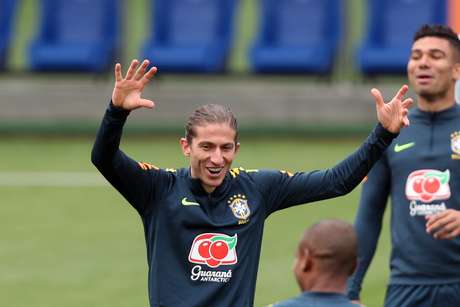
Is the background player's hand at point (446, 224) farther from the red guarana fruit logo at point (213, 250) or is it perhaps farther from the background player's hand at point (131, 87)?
the background player's hand at point (131, 87)

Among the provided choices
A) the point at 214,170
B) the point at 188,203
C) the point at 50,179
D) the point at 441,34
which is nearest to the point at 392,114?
the point at 214,170

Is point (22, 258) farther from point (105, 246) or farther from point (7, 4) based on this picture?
point (7, 4)

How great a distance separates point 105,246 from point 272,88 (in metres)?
7.13

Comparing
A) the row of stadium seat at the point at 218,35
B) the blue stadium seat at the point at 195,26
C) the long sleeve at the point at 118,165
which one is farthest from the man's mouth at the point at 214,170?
the blue stadium seat at the point at 195,26

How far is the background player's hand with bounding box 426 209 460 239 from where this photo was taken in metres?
6.55

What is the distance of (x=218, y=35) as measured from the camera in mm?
19078

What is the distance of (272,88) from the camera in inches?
754

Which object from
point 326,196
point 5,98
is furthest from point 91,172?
point 326,196

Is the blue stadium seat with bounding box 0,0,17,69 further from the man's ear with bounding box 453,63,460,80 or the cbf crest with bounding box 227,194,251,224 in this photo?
the cbf crest with bounding box 227,194,251,224

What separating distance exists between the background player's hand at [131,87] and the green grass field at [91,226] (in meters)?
4.78

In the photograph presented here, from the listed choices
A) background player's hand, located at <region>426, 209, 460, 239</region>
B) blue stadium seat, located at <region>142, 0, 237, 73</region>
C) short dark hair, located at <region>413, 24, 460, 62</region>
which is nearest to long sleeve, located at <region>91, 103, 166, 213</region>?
background player's hand, located at <region>426, 209, 460, 239</region>

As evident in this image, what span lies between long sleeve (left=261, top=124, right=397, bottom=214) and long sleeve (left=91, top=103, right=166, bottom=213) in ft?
1.98

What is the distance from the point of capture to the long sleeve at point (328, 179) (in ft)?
20.1

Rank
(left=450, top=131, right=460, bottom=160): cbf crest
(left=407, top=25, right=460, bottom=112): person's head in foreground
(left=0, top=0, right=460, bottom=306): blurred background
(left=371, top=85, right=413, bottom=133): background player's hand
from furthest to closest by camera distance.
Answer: (left=0, top=0, right=460, bottom=306): blurred background
(left=407, top=25, right=460, bottom=112): person's head in foreground
(left=450, top=131, right=460, bottom=160): cbf crest
(left=371, top=85, right=413, bottom=133): background player's hand
